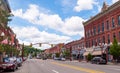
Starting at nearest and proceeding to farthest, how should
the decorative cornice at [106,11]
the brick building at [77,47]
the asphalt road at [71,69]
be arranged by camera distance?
the asphalt road at [71,69], the decorative cornice at [106,11], the brick building at [77,47]

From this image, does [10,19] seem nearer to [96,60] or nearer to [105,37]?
[96,60]

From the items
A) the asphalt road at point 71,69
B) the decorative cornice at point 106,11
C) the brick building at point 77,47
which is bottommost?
the asphalt road at point 71,69

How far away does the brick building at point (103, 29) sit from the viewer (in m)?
63.4

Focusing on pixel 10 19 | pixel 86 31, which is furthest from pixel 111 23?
pixel 10 19

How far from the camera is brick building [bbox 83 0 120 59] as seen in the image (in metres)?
A: 63.4

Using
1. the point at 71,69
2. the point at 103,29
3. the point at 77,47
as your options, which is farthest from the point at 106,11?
the point at 77,47

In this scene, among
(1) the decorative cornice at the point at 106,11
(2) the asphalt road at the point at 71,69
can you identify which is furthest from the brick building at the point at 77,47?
(2) the asphalt road at the point at 71,69

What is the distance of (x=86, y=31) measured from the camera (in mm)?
88438

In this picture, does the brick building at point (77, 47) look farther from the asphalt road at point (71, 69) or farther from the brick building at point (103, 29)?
the asphalt road at point (71, 69)

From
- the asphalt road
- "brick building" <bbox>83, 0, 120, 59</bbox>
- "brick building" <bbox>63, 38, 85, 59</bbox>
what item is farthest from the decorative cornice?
the asphalt road

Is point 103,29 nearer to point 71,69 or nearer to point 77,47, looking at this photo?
point 77,47

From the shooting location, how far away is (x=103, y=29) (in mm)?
71750

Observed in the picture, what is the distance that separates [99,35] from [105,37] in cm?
509

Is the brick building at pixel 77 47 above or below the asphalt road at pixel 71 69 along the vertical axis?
above
